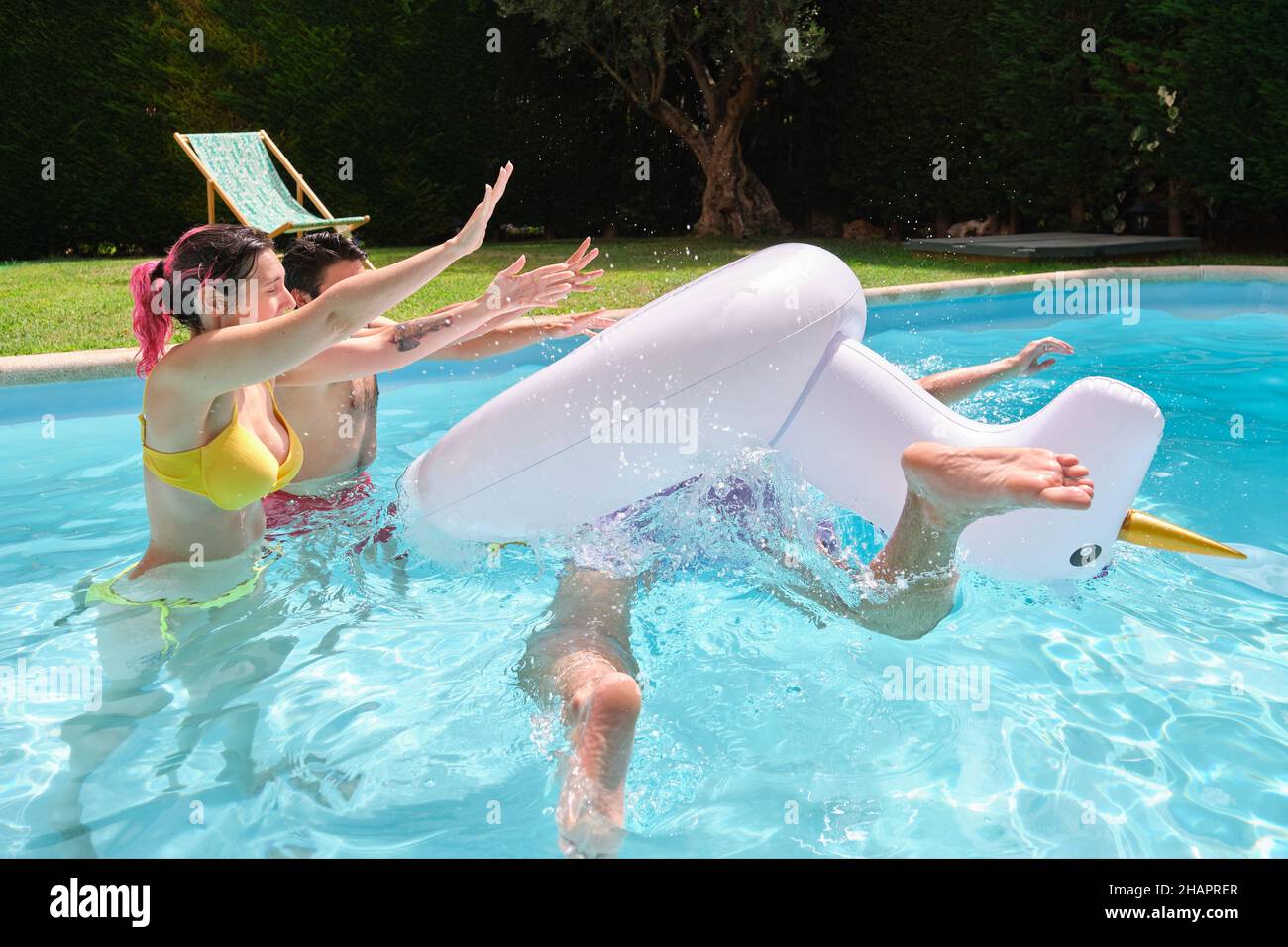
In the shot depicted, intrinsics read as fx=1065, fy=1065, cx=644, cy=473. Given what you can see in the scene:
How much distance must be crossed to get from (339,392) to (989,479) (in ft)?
7.39

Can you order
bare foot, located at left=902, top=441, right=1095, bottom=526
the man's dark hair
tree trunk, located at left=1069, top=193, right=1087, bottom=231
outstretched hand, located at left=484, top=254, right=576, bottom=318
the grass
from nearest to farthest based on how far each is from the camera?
bare foot, located at left=902, top=441, right=1095, bottom=526
outstretched hand, located at left=484, top=254, right=576, bottom=318
the man's dark hair
the grass
tree trunk, located at left=1069, top=193, right=1087, bottom=231

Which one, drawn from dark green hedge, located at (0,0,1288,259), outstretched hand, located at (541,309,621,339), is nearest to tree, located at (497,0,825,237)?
dark green hedge, located at (0,0,1288,259)

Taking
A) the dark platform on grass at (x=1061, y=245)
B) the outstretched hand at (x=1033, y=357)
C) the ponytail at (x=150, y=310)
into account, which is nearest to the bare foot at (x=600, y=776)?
the ponytail at (x=150, y=310)

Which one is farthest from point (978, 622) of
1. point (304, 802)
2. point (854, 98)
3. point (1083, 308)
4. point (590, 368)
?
point (854, 98)

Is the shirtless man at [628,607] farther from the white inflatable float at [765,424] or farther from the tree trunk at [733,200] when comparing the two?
the tree trunk at [733,200]

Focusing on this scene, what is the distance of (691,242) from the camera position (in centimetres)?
1160

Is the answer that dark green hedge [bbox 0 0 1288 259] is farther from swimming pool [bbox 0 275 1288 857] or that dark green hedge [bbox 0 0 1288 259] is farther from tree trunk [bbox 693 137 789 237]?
swimming pool [bbox 0 275 1288 857]

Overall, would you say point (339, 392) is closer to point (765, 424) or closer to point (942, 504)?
point (765, 424)

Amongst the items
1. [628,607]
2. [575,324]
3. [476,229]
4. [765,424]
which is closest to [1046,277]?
[575,324]

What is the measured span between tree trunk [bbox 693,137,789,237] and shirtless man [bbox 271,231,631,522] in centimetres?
870

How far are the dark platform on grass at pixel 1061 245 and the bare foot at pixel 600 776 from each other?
8.22 m

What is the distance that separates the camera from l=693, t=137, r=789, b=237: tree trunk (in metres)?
12.0

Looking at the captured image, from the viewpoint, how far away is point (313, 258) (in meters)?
3.35

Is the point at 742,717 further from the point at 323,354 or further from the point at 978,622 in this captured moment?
the point at 323,354
